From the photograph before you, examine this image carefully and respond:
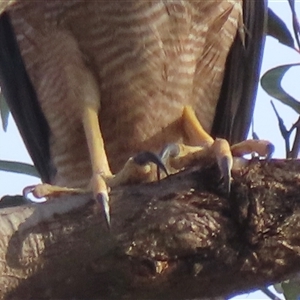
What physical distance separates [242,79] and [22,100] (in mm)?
911

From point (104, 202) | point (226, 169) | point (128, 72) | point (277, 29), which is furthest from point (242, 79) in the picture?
point (104, 202)

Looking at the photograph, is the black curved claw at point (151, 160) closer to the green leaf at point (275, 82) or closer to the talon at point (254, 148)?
the talon at point (254, 148)

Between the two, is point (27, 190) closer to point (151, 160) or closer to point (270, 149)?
point (151, 160)

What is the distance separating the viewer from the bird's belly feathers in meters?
3.02

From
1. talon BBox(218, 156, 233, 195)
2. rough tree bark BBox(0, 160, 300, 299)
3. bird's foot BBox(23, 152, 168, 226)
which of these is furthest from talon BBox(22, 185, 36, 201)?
talon BBox(218, 156, 233, 195)

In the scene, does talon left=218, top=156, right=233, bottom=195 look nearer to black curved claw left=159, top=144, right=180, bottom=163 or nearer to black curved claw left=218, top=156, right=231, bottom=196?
black curved claw left=218, top=156, right=231, bottom=196

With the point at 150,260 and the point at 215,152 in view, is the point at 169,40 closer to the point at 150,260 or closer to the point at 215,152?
the point at 215,152

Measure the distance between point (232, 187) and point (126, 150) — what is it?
108cm

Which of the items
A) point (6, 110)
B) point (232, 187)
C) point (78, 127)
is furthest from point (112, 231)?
point (6, 110)

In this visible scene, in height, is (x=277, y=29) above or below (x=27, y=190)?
above

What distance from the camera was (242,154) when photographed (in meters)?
2.63

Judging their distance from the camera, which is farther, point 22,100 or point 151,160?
point 22,100

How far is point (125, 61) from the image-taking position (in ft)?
10.1

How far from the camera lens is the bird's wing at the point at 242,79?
3.33m
